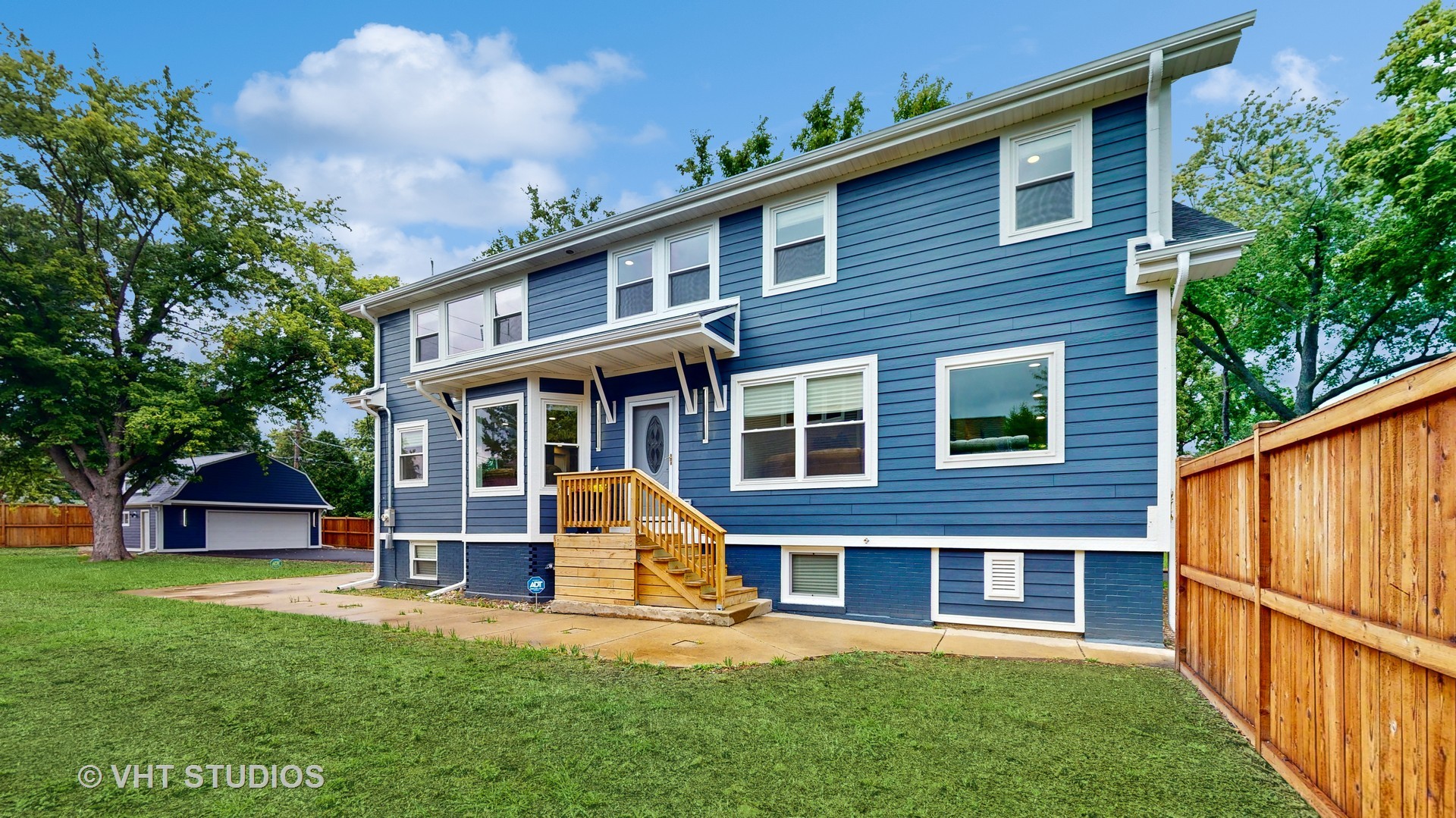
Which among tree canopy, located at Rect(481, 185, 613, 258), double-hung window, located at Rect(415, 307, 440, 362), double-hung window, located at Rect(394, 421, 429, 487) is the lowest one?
double-hung window, located at Rect(394, 421, 429, 487)

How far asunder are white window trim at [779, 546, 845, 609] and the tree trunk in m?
19.9

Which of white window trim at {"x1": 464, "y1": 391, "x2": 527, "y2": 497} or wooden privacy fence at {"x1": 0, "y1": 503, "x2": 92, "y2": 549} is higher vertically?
white window trim at {"x1": 464, "y1": 391, "x2": 527, "y2": 497}

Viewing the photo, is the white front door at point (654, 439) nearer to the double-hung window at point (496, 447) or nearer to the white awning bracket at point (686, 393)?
the white awning bracket at point (686, 393)

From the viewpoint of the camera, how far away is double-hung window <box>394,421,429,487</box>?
11.4m

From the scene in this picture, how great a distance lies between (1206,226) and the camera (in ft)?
20.1

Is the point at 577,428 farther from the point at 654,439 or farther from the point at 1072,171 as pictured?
the point at 1072,171

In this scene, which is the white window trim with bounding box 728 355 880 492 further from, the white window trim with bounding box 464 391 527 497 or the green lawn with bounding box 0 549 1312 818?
the white window trim with bounding box 464 391 527 497

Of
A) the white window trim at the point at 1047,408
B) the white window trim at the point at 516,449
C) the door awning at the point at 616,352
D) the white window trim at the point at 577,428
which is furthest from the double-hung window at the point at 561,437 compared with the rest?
the white window trim at the point at 1047,408

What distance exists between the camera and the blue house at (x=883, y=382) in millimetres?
6105

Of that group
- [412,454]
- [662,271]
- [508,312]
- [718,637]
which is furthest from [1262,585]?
[412,454]

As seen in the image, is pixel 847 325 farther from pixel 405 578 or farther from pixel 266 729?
pixel 405 578

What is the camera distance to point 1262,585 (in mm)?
3156

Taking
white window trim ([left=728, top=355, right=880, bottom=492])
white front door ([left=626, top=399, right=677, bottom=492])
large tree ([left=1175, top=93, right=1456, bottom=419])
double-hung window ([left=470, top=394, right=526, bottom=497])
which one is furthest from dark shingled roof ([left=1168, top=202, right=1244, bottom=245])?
large tree ([left=1175, top=93, right=1456, bottom=419])

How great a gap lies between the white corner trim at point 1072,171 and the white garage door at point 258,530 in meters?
27.9
